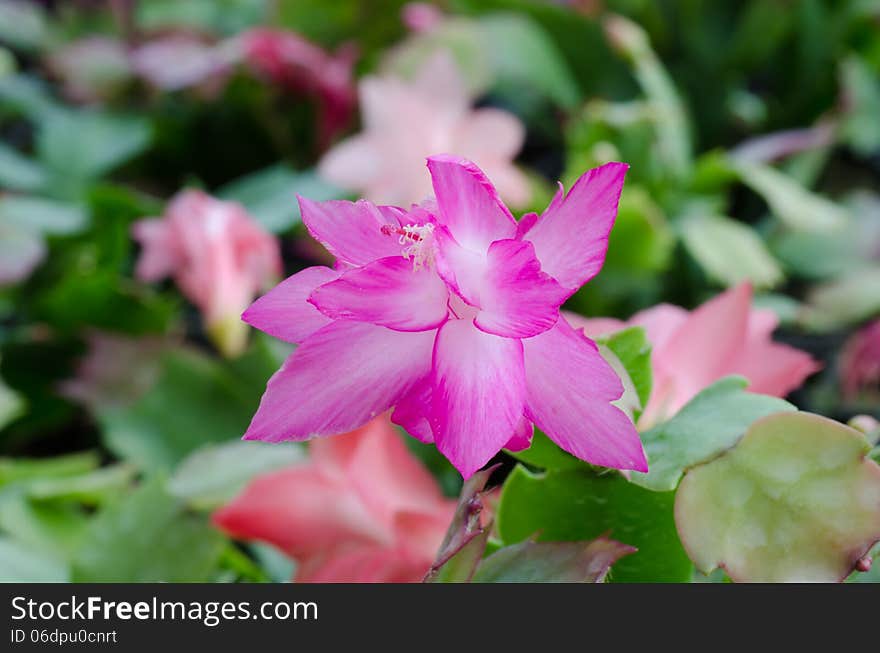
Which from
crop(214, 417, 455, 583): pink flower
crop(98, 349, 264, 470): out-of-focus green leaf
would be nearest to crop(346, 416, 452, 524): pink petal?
crop(214, 417, 455, 583): pink flower

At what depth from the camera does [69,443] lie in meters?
0.77

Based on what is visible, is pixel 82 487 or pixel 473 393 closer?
pixel 473 393

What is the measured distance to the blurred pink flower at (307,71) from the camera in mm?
957

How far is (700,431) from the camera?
0.93 ft

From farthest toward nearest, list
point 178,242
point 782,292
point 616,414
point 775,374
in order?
point 782,292 < point 178,242 < point 775,374 < point 616,414

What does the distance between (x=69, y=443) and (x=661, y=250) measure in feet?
1.64

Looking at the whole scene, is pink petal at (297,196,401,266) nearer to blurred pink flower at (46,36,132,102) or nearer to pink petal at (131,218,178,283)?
pink petal at (131,218,178,283)

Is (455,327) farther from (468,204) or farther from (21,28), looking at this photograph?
(21,28)

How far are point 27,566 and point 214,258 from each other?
276 mm

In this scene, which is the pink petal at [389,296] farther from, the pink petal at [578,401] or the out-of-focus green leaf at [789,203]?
the out-of-focus green leaf at [789,203]

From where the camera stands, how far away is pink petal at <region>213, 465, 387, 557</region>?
0.38 metres

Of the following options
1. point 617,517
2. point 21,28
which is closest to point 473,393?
point 617,517

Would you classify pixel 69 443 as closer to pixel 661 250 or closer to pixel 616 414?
pixel 661 250
